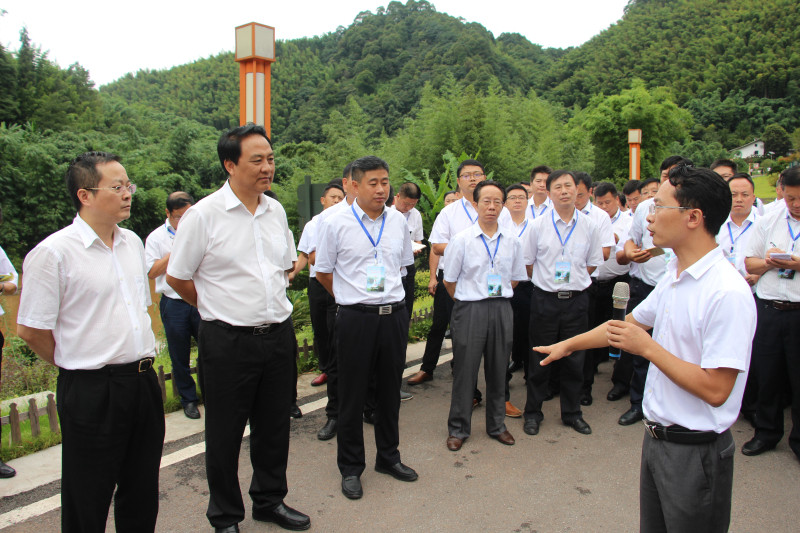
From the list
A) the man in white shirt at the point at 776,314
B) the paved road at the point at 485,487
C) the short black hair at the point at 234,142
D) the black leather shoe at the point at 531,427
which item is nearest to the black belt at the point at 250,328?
the short black hair at the point at 234,142

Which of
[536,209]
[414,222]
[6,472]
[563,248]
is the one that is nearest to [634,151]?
[536,209]

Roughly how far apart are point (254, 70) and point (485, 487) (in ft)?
15.5

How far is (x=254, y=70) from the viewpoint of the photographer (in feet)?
20.0

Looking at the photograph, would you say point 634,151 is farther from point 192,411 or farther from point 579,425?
point 192,411

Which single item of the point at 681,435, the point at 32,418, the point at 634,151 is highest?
the point at 634,151

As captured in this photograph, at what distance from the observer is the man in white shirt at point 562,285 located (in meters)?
4.97

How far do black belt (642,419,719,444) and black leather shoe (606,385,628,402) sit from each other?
11.9 feet

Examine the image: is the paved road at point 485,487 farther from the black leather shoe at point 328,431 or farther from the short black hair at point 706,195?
the short black hair at point 706,195

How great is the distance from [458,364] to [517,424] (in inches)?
35.6

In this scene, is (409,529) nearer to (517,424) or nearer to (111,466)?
(111,466)

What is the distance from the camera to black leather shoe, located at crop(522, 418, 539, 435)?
4840 millimetres

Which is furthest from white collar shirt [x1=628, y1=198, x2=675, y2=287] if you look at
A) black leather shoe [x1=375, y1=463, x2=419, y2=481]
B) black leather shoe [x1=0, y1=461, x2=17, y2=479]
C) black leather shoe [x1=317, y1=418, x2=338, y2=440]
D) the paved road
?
black leather shoe [x1=0, y1=461, x2=17, y2=479]

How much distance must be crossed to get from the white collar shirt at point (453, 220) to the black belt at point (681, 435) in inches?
149

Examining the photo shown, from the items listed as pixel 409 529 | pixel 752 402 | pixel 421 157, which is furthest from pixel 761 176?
pixel 409 529
